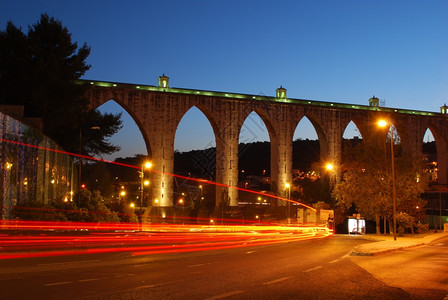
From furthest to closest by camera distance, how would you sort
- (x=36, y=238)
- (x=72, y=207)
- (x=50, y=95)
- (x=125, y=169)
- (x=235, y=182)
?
(x=125, y=169) < (x=235, y=182) < (x=50, y=95) < (x=72, y=207) < (x=36, y=238)

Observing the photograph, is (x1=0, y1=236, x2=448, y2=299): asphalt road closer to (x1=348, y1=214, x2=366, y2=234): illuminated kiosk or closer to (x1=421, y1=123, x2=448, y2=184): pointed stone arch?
(x1=348, y1=214, x2=366, y2=234): illuminated kiosk

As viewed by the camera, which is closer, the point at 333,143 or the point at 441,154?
the point at 333,143

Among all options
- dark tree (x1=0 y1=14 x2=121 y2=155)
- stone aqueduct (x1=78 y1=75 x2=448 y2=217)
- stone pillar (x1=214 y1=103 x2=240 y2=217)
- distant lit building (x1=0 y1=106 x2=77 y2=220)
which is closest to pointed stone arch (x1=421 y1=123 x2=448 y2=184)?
stone aqueduct (x1=78 y1=75 x2=448 y2=217)

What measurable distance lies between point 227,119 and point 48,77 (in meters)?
27.2

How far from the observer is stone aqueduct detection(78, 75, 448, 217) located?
2222 inches

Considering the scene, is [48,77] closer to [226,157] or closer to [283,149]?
[226,157]

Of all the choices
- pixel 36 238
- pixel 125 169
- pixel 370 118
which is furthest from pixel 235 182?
pixel 125 169

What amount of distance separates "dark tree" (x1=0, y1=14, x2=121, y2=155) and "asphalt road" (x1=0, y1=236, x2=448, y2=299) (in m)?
24.4

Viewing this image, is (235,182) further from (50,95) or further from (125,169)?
(125,169)

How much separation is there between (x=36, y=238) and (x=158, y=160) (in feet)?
120

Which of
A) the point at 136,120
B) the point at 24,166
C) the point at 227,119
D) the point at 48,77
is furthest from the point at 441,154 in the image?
the point at 24,166

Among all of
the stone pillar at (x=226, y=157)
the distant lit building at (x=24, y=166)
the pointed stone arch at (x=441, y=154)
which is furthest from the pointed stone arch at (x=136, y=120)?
the pointed stone arch at (x=441, y=154)

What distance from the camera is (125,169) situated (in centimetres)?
13975

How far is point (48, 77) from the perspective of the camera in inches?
1503
